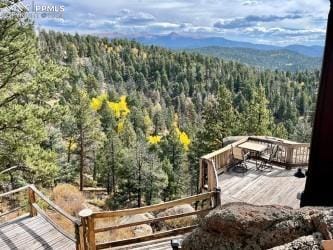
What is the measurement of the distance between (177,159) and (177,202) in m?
38.7

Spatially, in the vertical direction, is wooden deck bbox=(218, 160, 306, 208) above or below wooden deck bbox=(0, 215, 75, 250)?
below

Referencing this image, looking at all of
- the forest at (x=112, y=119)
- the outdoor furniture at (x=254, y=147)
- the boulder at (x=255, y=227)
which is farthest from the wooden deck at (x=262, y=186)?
the boulder at (x=255, y=227)

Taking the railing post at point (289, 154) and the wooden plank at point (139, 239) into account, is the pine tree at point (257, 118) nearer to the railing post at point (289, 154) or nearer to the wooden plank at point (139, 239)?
the railing post at point (289, 154)

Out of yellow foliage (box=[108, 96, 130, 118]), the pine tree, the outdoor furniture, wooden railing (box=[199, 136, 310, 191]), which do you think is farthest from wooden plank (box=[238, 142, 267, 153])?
yellow foliage (box=[108, 96, 130, 118])

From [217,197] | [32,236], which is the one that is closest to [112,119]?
[32,236]

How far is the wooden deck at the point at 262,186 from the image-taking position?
32.2ft

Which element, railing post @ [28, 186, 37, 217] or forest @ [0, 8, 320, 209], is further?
forest @ [0, 8, 320, 209]

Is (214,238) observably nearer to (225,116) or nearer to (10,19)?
(10,19)

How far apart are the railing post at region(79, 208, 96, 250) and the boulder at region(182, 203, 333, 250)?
99.0 inches

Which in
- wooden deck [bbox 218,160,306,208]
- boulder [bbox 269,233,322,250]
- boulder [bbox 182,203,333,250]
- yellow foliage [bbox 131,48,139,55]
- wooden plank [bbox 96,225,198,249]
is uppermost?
boulder [bbox 269,233,322,250]

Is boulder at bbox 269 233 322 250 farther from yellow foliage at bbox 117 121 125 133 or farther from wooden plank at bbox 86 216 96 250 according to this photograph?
yellow foliage at bbox 117 121 125 133

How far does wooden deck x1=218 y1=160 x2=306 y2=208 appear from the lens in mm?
9805

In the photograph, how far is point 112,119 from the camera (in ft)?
201

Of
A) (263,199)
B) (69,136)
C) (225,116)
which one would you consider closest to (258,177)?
(263,199)
